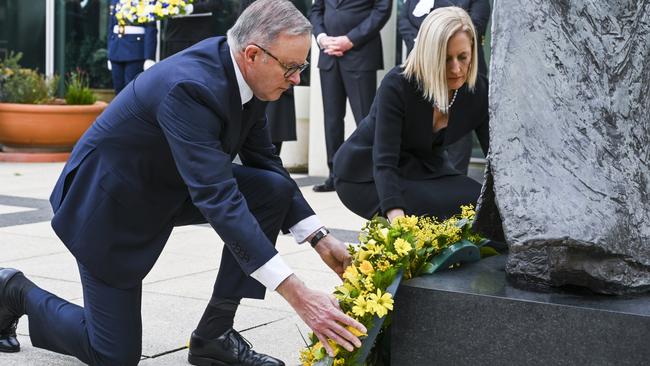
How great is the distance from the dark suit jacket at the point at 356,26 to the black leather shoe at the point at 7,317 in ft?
17.2

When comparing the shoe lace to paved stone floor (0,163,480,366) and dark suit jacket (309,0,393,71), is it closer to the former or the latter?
paved stone floor (0,163,480,366)

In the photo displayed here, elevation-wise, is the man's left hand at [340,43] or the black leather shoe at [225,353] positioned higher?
the man's left hand at [340,43]

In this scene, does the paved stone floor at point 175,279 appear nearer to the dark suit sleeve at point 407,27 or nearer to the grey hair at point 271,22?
the grey hair at point 271,22

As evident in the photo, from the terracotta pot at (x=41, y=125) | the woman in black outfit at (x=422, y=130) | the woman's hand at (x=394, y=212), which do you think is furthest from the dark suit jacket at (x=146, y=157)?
the terracotta pot at (x=41, y=125)

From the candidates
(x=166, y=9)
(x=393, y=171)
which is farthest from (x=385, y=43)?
(x=393, y=171)

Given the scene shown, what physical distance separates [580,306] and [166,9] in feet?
24.4

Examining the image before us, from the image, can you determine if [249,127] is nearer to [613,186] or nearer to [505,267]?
[505,267]

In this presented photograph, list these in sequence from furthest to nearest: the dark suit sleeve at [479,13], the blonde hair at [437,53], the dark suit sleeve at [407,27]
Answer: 1. the dark suit sleeve at [407,27]
2. the dark suit sleeve at [479,13]
3. the blonde hair at [437,53]

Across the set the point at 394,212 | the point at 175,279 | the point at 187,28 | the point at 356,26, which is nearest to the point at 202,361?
the point at 394,212

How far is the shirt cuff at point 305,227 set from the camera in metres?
3.68

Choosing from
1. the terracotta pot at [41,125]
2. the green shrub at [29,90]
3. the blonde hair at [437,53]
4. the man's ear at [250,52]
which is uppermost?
the man's ear at [250,52]

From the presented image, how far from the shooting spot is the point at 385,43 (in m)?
9.90

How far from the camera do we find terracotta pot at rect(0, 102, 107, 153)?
11094 millimetres

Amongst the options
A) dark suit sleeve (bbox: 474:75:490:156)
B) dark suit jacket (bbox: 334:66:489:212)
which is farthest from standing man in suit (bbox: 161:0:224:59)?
dark suit sleeve (bbox: 474:75:490:156)
